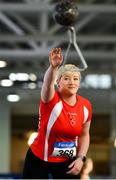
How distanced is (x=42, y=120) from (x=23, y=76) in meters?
9.43

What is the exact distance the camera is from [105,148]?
24484 millimetres

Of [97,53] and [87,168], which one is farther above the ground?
[97,53]

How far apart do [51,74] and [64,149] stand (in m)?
0.54

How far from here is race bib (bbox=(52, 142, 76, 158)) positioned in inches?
145

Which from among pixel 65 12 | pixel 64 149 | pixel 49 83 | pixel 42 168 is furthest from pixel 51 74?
pixel 65 12

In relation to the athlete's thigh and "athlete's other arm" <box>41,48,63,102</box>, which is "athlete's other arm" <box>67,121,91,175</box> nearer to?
the athlete's thigh

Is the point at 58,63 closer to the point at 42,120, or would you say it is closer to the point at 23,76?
the point at 42,120

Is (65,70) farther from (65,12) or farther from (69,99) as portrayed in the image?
(65,12)

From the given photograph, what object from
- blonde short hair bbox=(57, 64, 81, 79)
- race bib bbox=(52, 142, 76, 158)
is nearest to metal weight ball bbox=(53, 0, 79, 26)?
blonde short hair bbox=(57, 64, 81, 79)

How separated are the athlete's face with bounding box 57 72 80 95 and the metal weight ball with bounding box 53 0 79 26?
81 centimetres

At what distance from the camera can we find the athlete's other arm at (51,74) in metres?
3.44

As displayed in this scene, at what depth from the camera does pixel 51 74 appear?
137 inches

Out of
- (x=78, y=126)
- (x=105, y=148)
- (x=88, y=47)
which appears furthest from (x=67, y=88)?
(x=105, y=148)

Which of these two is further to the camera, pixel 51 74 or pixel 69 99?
pixel 69 99
